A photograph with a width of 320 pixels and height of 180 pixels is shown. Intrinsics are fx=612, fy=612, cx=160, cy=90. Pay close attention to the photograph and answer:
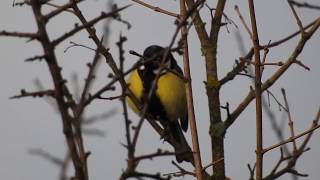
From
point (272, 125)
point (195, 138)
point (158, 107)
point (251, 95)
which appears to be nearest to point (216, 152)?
point (251, 95)

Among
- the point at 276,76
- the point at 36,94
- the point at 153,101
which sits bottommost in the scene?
the point at 36,94

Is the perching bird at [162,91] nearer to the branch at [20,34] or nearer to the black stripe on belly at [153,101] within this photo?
the black stripe on belly at [153,101]

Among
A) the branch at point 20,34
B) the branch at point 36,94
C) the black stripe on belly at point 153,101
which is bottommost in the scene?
the branch at point 36,94

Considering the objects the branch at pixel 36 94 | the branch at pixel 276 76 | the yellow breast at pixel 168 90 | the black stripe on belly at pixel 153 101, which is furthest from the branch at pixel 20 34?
the yellow breast at pixel 168 90

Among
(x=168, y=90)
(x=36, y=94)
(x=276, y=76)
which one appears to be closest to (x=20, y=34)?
(x=36, y=94)

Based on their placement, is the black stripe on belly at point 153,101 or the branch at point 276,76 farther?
the black stripe on belly at point 153,101

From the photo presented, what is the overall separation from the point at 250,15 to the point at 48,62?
114 cm

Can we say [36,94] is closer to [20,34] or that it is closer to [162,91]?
[20,34]

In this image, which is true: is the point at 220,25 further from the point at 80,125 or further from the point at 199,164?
the point at 80,125

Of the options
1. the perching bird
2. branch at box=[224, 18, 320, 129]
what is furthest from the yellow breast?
branch at box=[224, 18, 320, 129]

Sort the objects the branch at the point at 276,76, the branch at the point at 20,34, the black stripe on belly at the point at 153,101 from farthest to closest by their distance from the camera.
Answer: the black stripe on belly at the point at 153,101, the branch at the point at 276,76, the branch at the point at 20,34

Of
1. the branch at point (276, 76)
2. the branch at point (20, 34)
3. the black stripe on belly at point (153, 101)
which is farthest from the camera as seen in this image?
the black stripe on belly at point (153, 101)

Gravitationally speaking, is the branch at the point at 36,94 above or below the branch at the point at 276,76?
below

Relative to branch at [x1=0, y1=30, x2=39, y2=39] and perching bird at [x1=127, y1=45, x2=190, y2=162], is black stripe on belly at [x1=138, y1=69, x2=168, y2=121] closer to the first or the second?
perching bird at [x1=127, y1=45, x2=190, y2=162]
